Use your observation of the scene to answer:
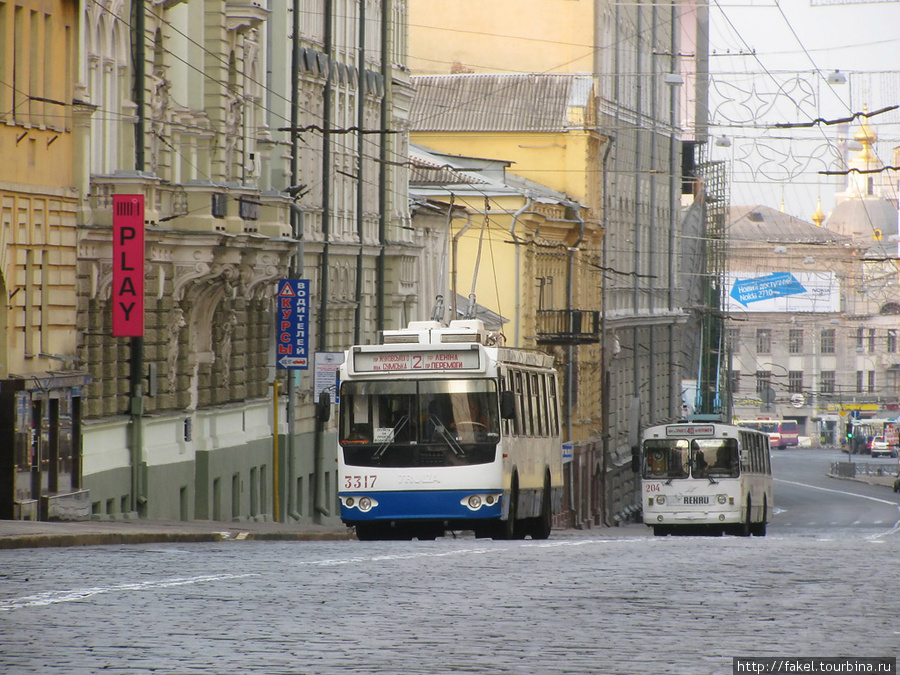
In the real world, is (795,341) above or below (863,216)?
below

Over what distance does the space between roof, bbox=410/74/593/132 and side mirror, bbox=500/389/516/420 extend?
41915 mm

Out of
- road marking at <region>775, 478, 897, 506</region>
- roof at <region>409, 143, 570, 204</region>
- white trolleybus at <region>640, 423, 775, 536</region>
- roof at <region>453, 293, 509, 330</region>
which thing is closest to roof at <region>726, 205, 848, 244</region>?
road marking at <region>775, 478, 897, 506</region>

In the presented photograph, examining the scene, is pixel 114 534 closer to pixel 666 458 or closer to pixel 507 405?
pixel 507 405

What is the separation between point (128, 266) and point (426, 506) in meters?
5.93

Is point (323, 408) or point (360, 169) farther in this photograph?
point (360, 169)

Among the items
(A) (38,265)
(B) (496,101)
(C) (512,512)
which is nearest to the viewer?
(A) (38,265)

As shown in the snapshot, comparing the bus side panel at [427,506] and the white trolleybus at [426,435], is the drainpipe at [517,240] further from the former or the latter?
the bus side panel at [427,506]

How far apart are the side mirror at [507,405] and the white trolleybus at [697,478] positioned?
1905cm

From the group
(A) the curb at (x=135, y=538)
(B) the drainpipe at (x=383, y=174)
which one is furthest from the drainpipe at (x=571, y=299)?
(A) the curb at (x=135, y=538)

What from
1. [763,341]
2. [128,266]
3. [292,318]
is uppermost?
[763,341]

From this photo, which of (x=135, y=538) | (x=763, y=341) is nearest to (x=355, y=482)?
(x=135, y=538)

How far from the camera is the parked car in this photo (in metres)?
134

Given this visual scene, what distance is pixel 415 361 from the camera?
26.2 meters

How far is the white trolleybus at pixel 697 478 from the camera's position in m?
44.7
